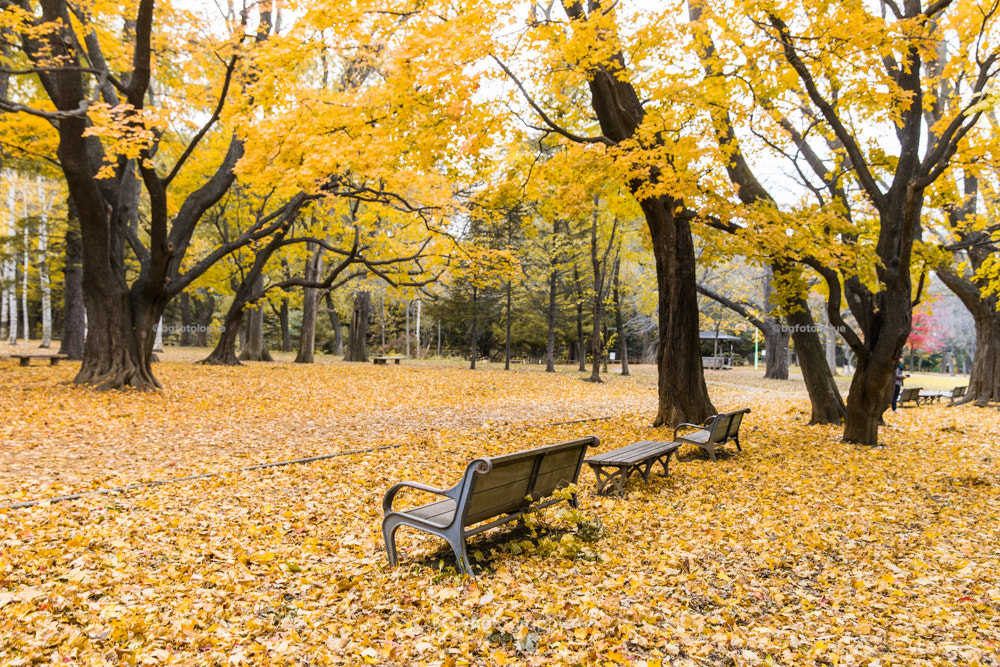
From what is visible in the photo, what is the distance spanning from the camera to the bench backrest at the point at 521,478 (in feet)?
11.3

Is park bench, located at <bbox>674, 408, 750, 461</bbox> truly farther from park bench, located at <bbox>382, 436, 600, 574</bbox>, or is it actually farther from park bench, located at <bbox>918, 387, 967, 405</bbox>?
park bench, located at <bbox>918, 387, 967, 405</bbox>

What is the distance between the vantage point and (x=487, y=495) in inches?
140

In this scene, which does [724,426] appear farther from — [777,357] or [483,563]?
[777,357]

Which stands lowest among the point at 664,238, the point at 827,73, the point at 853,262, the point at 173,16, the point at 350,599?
the point at 350,599

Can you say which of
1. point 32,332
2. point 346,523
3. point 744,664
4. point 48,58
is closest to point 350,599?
point 346,523

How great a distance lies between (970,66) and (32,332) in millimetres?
50956

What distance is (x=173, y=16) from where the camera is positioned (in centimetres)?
1057

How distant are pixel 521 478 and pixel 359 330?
26.4m

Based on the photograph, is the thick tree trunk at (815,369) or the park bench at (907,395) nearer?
the thick tree trunk at (815,369)

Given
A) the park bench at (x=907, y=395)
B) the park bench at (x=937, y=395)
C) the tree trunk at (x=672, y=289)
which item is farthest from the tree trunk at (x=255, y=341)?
the park bench at (x=937, y=395)

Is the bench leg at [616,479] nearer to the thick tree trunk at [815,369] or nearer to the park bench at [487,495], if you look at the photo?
the park bench at [487,495]

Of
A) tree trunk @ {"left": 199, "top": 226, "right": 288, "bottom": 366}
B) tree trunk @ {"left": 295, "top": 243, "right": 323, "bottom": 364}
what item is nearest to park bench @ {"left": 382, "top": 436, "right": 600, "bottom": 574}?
tree trunk @ {"left": 199, "top": 226, "right": 288, "bottom": 366}

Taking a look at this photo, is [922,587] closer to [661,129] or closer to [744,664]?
[744,664]

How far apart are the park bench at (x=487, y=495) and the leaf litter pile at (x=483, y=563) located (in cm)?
24
